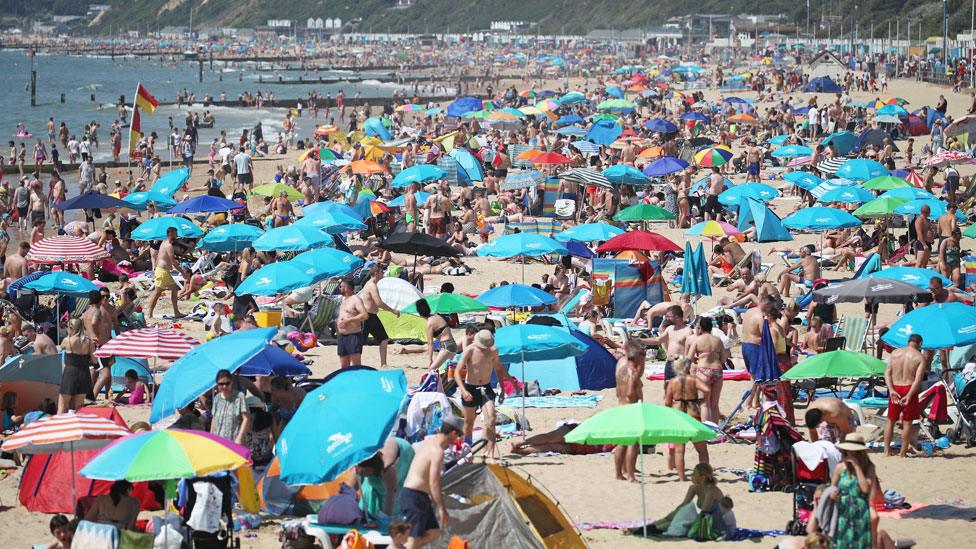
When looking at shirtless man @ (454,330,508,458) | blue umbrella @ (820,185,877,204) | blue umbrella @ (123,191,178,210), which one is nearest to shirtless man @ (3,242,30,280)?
blue umbrella @ (123,191,178,210)

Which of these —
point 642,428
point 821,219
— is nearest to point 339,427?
point 642,428

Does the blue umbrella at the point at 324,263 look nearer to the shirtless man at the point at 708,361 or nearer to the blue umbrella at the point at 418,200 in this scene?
the shirtless man at the point at 708,361

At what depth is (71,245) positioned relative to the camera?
15352 millimetres

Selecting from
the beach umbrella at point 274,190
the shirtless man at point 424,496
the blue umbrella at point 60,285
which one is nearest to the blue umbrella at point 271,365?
the shirtless man at point 424,496

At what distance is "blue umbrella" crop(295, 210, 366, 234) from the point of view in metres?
16.5

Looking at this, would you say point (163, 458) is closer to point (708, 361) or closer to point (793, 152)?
point (708, 361)

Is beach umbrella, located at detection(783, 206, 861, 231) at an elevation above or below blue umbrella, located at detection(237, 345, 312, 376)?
above

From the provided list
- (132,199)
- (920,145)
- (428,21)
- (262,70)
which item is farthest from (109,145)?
(428,21)

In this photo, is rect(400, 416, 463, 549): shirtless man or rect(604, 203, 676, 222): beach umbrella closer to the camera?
rect(400, 416, 463, 549): shirtless man

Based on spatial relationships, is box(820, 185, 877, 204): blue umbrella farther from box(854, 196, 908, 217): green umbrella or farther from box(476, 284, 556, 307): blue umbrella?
box(476, 284, 556, 307): blue umbrella

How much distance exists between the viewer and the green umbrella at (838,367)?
9516 millimetres

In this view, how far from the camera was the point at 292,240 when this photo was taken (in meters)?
15.3

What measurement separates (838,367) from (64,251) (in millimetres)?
9649

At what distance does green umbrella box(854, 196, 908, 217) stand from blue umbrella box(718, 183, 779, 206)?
7.37 feet
